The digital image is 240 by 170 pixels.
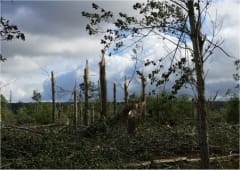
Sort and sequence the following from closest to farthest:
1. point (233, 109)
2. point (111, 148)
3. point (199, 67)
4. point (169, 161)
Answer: point (199, 67), point (169, 161), point (111, 148), point (233, 109)

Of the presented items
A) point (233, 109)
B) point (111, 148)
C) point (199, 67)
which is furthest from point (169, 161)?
point (233, 109)

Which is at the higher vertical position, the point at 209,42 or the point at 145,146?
the point at 209,42

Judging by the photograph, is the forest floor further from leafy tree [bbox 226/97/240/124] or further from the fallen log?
leafy tree [bbox 226/97/240/124]

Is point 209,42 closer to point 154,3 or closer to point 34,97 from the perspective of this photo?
point 154,3

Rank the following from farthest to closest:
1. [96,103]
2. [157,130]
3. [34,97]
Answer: [34,97] < [96,103] < [157,130]

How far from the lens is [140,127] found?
16.8 meters

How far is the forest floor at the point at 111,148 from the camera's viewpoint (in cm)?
1203

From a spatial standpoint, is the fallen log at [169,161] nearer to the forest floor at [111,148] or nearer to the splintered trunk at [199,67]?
the forest floor at [111,148]

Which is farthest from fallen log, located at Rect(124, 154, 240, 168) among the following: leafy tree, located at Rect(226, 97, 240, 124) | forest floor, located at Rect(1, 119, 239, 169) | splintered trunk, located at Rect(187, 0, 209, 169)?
leafy tree, located at Rect(226, 97, 240, 124)

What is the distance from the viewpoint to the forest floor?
12.0 m

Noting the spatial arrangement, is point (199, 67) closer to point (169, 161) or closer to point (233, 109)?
point (169, 161)

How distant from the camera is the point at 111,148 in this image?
521 inches

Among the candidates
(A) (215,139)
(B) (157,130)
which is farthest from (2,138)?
(A) (215,139)

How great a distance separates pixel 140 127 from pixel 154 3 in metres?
8.42
